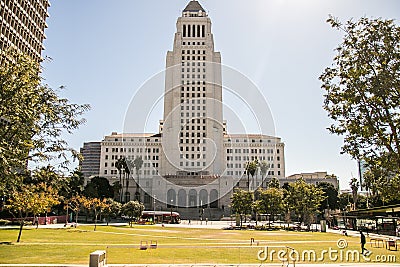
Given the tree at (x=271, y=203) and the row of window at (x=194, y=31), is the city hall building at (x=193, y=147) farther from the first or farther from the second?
the tree at (x=271, y=203)

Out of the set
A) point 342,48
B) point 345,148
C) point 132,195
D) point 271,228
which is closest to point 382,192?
point 345,148

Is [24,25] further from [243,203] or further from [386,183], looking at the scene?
[386,183]

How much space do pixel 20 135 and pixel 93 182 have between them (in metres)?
80.7

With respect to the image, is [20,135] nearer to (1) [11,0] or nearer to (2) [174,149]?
(1) [11,0]

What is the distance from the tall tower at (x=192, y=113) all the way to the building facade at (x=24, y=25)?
54.9m

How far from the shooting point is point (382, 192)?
1529 cm

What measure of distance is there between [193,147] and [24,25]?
68.3 meters

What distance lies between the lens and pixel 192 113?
123750mm

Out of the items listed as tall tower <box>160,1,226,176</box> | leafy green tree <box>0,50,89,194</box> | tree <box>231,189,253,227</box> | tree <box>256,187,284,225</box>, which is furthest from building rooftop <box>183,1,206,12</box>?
leafy green tree <box>0,50,89,194</box>

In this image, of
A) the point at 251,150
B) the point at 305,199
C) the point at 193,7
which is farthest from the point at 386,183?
the point at 193,7

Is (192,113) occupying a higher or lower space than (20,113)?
higher

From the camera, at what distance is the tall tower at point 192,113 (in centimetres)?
12262

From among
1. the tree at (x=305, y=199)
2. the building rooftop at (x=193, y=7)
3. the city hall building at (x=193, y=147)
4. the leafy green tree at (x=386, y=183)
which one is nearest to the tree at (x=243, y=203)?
the tree at (x=305, y=199)

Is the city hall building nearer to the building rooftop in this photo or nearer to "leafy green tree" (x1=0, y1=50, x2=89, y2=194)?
the building rooftop
